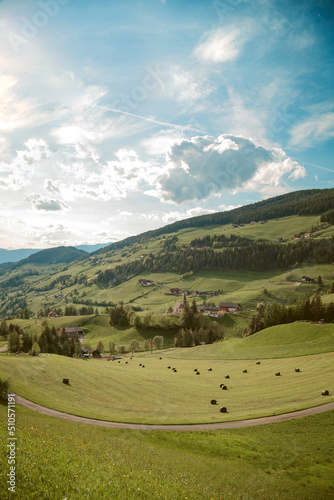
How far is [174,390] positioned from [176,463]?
97.2 ft

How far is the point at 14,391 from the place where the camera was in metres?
38.9

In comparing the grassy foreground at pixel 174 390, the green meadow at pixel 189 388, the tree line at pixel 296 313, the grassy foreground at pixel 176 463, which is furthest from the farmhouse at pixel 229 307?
the grassy foreground at pixel 176 463

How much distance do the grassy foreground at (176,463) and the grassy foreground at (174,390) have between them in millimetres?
5888

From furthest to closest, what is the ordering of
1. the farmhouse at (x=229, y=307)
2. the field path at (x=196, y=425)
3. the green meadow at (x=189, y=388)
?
the farmhouse at (x=229, y=307) → the green meadow at (x=189, y=388) → the field path at (x=196, y=425)

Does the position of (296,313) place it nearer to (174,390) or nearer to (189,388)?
(189,388)

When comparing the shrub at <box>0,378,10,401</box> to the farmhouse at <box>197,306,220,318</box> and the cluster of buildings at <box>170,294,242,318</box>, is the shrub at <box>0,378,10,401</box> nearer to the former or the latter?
the cluster of buildings at <box>170,294,242,318</box>

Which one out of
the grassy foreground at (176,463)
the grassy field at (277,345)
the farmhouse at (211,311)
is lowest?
the farmhouse at (211,311)

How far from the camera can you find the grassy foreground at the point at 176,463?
41.6 ft

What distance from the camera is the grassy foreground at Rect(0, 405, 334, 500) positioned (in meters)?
12.7

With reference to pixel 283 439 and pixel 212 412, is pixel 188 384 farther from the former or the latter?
pixel 283 439

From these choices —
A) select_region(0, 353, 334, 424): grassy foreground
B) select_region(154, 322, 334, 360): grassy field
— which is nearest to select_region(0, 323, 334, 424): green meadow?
select_region(0, 353, 334, 424): grassy foreground

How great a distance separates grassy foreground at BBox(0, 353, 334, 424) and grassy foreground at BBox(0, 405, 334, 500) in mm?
5888

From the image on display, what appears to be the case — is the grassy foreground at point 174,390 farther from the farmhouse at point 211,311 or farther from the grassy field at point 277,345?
the farmhouse at point 211,311

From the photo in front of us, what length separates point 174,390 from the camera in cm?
4934
